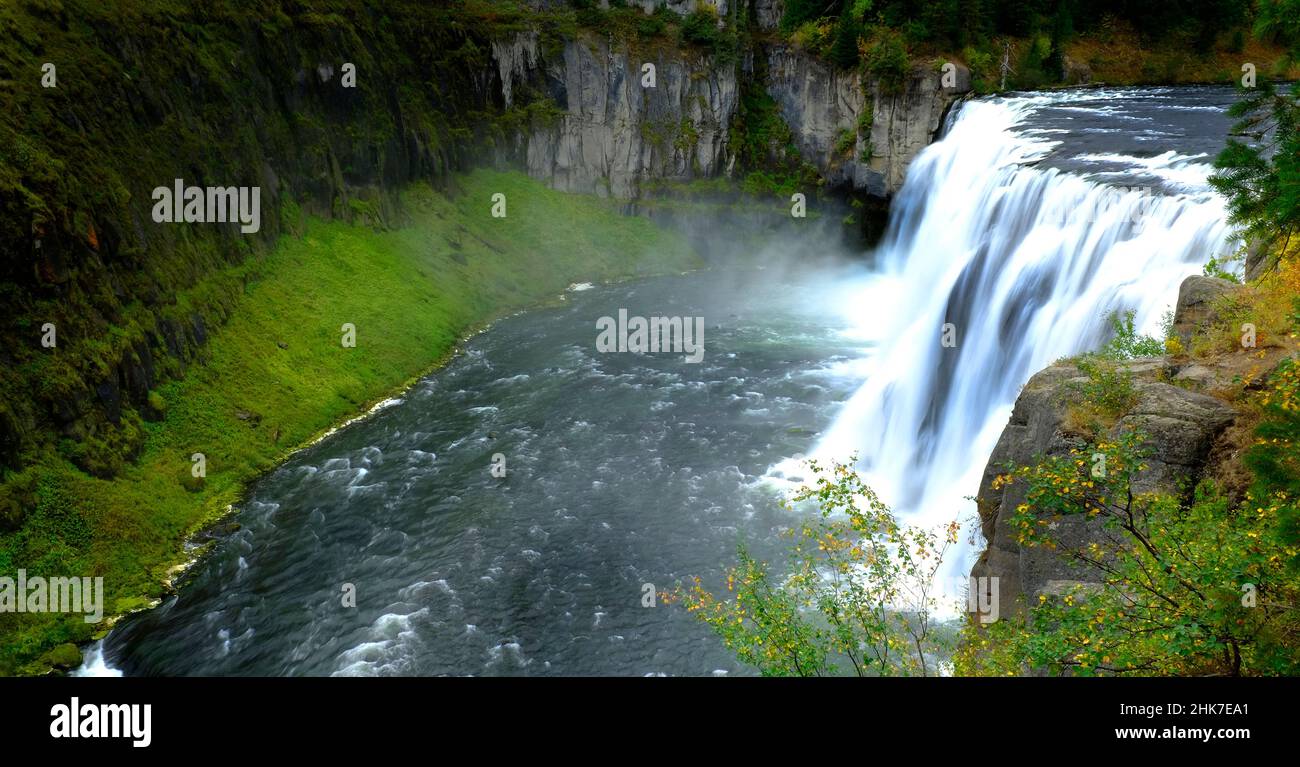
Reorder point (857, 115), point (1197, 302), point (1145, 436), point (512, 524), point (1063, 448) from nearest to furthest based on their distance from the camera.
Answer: point (1145, 436), point (1063, 448), point (1197, 302), point (512, 524), point (857, 115)

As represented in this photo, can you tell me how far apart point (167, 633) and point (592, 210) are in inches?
1854

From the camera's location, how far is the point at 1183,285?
2073 centimetres

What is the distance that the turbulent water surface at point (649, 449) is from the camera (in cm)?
2484

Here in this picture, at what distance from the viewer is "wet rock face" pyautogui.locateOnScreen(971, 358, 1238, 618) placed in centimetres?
1611

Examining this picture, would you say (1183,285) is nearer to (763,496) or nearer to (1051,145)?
(763,496)

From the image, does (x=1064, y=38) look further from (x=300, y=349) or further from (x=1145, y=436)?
(x=1145, y=436)

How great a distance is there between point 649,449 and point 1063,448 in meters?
19.9

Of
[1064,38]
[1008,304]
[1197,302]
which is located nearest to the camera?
[1197,302]

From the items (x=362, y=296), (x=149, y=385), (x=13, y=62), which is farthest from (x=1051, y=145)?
(x=13, y=62)

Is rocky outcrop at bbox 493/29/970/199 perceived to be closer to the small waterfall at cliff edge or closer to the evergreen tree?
the evergreen tree

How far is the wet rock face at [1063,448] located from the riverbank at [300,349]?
79.8 feet

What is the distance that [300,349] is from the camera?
4075 centimetres

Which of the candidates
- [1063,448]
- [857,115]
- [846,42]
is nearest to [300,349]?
[1063,448]

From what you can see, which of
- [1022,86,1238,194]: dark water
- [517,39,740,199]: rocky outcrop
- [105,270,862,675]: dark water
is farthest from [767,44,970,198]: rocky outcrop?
[105,270,862,675]: dark water
